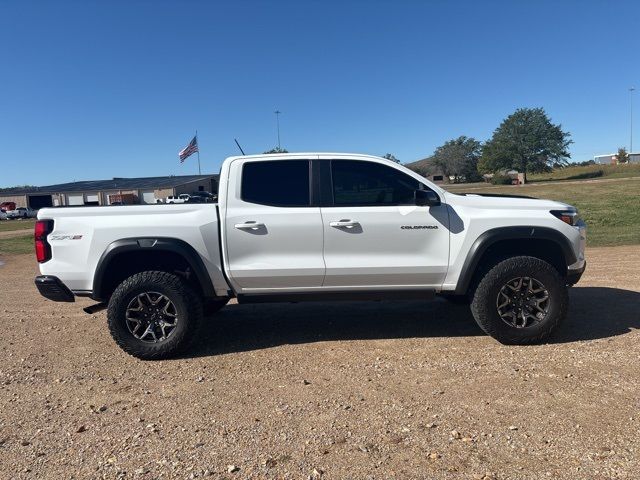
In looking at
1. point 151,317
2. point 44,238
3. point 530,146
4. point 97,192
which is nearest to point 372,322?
point 151,317

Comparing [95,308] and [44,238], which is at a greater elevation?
[44,238]

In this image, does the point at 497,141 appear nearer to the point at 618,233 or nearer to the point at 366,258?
the point at 618,233

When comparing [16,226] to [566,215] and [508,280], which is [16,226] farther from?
[566,215]

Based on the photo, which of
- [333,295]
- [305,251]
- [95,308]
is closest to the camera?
[305,251]

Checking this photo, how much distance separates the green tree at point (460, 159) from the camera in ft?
325

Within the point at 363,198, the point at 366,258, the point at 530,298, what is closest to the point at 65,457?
the point at 366,258

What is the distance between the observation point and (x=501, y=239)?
5.02m

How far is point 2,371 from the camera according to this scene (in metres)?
4.86

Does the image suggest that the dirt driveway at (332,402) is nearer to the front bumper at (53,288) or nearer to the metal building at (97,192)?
A: the front bumper at (53,288)

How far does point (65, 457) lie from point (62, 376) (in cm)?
163

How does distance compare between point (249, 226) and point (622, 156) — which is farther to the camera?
point (622, 156)

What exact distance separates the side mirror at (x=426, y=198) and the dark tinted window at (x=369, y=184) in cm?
15

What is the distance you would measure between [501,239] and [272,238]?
223cm

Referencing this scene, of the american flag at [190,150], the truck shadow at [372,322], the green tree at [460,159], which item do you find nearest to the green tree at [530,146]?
the green tree at [460,159]
